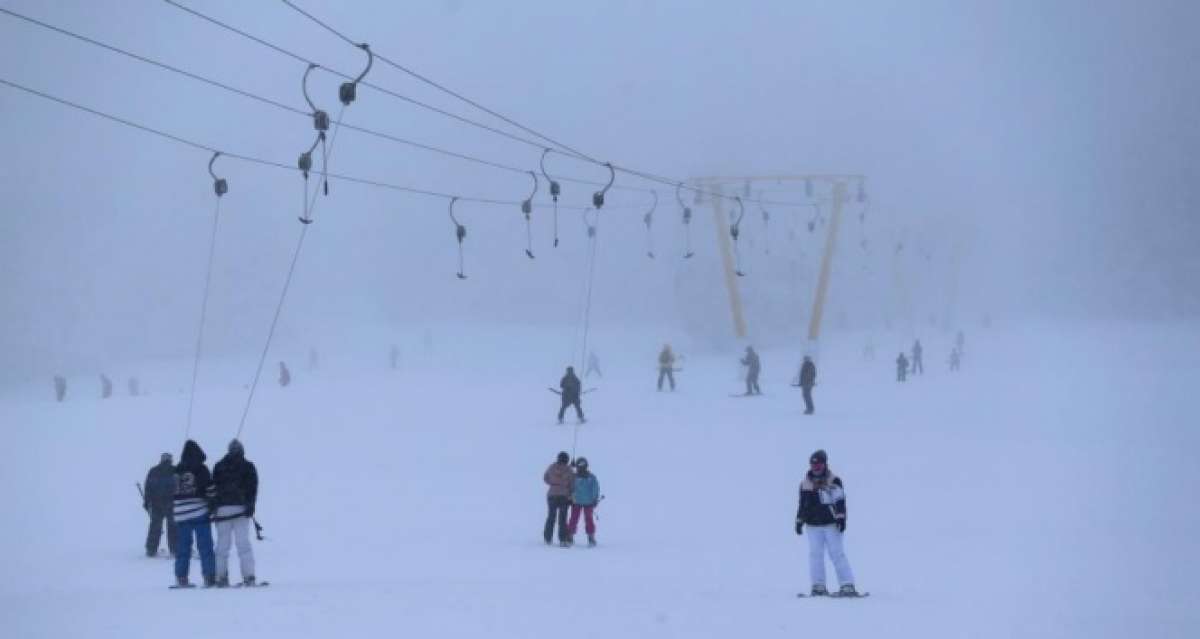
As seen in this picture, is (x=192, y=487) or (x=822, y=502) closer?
(x=822, y=502)

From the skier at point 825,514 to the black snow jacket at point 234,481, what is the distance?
16.0 feet

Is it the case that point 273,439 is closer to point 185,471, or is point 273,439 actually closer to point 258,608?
point 185,471

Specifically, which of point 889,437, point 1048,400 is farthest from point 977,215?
point 889,437

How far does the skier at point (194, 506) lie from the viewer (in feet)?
39.3

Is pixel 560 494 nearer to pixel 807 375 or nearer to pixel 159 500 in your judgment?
pixel 159 500

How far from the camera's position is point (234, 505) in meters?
12.0

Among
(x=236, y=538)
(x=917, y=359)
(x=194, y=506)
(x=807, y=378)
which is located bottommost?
(x=236, y=538)

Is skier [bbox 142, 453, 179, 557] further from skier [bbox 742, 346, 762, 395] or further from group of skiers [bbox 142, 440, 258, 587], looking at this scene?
skier [bbox 742, 346, 762, 395]

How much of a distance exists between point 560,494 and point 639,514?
2.95 metres

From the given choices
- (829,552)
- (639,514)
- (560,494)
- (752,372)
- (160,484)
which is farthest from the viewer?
(752,372)

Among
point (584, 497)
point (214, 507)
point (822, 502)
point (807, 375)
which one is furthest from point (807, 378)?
point (214, 507)

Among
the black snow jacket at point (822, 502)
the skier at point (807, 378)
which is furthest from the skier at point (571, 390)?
the black snow jacket at point (822, 502)

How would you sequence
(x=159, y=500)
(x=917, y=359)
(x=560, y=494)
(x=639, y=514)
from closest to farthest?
(x=159, y=500) < (x=560, y=494) < (x=639, y=514) < (x=917, y=359)

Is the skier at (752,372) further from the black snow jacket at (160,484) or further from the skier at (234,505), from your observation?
the skier at (234,505)
